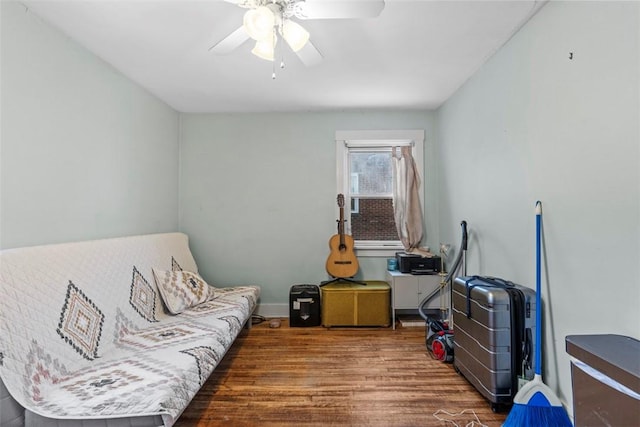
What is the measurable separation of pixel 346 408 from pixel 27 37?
9.43 ft

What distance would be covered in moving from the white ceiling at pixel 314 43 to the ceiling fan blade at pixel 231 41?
20 cm

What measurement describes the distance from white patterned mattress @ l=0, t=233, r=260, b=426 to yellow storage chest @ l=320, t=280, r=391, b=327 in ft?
3.61

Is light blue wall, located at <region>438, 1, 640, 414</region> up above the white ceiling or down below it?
below

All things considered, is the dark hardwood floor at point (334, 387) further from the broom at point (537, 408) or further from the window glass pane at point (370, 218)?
the window glass pane at point (370, 218)

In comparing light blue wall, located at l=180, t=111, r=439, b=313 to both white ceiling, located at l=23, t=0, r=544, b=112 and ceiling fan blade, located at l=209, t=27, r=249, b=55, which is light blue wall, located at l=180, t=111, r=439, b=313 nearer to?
white ceiling, located at l=23, t=0, r=544, b=112

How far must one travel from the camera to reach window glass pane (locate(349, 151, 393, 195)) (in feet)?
12.9

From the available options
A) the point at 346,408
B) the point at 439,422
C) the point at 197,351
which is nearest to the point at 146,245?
the point at 197,351

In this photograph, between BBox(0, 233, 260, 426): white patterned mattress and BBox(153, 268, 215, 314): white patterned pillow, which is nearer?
BBox(0, 233, 260, 426): white patterned mattress

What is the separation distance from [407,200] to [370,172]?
572 millimetres

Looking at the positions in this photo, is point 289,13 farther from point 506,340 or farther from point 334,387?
point 334,387

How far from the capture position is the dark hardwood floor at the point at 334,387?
74.2 inches

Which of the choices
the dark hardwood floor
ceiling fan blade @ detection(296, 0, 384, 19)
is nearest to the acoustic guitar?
the dark hardwood floor

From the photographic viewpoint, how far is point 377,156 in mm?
3949

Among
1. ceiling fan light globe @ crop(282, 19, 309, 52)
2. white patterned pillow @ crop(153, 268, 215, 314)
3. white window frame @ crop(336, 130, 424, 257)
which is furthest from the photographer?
white window frame @ crop(336, 130, 424, 257)
